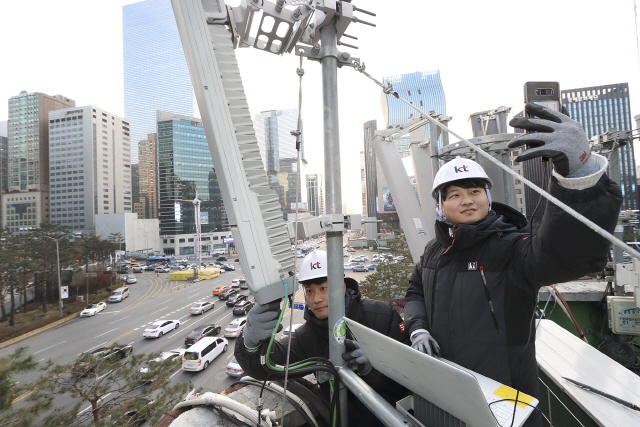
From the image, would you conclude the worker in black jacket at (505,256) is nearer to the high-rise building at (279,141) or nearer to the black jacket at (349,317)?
the black jacket at (349,317)

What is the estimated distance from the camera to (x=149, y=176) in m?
62.5

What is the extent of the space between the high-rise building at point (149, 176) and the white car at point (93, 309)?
44.2 meters

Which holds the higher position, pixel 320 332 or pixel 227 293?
pixel 320 332

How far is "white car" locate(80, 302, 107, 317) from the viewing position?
709 inches

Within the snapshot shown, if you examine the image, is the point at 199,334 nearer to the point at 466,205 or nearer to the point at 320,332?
the point at 320,332

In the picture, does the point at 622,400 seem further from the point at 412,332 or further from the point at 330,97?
the point at 330,97

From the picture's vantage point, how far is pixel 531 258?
93 cm

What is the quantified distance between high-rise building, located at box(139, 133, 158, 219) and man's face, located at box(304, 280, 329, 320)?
6612 cm

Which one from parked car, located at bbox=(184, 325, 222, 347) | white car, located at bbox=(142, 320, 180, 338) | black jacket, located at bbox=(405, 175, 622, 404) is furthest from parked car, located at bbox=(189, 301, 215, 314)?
black jacket, located at bbox=(405, 175, 622, 404)

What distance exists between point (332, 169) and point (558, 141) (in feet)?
2.45

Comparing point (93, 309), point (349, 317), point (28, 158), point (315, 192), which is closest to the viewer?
point (349, 317)

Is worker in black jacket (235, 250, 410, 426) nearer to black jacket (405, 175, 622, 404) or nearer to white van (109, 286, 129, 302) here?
black jacket (405, 175, 622, 404)

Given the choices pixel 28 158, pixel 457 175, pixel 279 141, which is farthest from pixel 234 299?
pixel 28 158

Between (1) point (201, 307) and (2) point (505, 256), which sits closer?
(2) point (505, 256)
